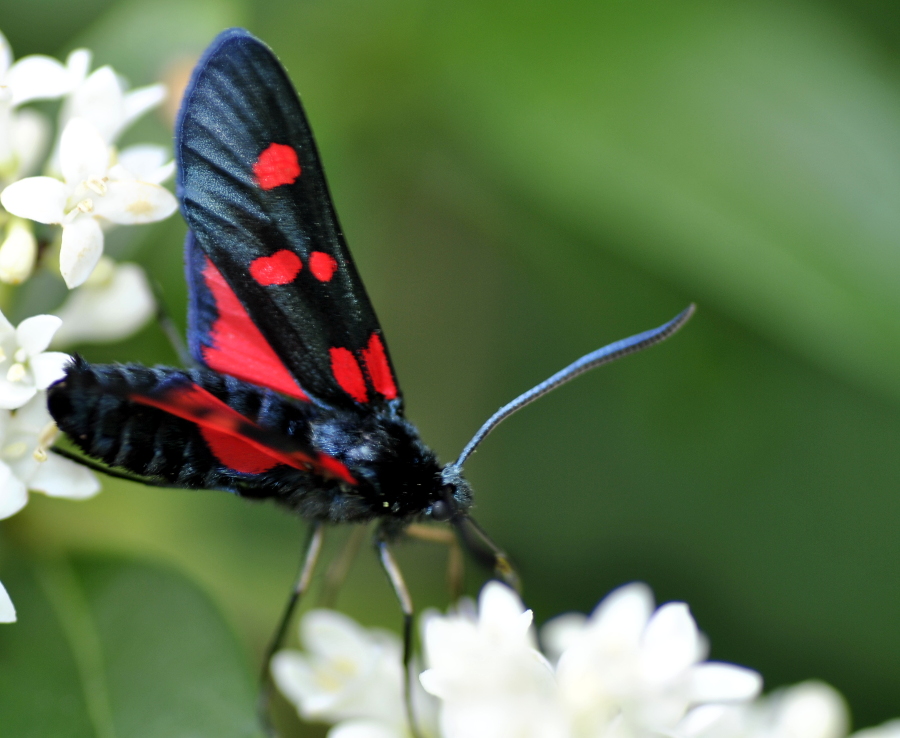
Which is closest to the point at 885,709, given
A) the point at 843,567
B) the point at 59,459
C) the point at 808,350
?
the point at 843,567

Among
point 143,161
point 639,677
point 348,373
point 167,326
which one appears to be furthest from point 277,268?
point 639,677

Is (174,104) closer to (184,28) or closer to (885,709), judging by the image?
(184,28)

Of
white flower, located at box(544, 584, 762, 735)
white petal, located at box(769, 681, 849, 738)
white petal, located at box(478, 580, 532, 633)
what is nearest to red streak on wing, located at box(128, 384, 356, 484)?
white petal, located at box(478, 580, 532, 633)

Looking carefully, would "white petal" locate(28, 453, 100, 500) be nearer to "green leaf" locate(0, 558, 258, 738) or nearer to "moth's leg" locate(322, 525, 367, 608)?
"green leaf" locate(0, 558, 258, 738)

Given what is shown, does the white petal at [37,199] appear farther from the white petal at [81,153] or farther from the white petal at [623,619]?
the white petal at [623,619]

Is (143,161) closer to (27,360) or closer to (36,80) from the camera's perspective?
(36,80)

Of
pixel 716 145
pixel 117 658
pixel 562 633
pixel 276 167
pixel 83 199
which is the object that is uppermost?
pixel 716 145

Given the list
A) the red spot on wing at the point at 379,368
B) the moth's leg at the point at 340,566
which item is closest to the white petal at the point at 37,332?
the red spot on wing at the point at 379,368
